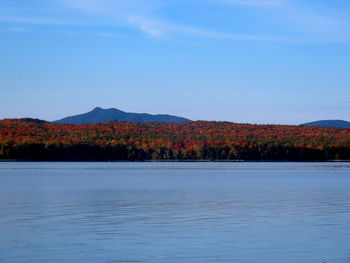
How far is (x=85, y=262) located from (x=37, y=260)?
151 cm

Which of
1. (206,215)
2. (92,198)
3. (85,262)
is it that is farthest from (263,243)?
(92,198)

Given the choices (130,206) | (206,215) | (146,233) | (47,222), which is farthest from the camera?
(130,206)

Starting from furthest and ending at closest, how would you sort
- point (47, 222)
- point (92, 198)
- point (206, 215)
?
point (92, 198) → point (206, 215) → point (47, 222)

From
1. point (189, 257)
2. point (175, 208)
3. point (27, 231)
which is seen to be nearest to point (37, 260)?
point (189, 257)

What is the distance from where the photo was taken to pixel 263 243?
23344mm

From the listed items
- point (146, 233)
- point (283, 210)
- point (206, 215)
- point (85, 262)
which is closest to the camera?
point (85, 262)

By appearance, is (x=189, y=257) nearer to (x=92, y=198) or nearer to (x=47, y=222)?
(x=47, y=222)

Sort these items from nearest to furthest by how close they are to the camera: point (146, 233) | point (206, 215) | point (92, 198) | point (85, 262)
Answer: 1. point (85, 262)
2. point (146, 233)
3. point (206, 215)
4. point (92, 198)

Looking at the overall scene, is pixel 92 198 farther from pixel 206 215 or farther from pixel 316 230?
pixel 316 230

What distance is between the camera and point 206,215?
107ft

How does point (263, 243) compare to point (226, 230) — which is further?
point (226, 230)

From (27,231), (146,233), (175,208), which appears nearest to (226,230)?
(146,233)

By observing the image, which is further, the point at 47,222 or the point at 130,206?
the point at 130,206

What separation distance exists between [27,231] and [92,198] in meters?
19.3
